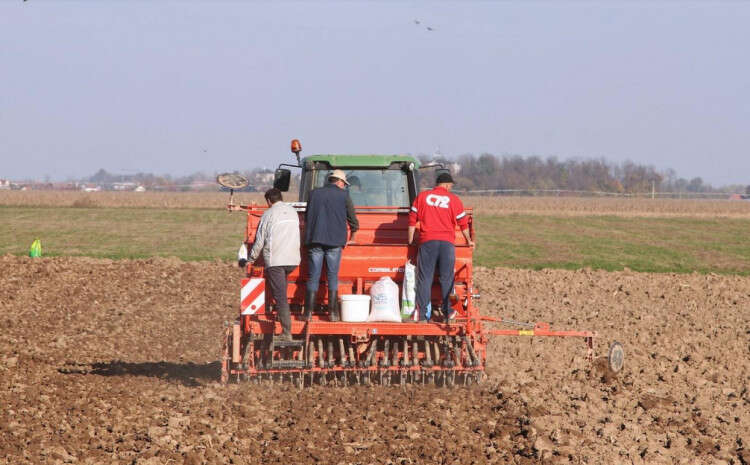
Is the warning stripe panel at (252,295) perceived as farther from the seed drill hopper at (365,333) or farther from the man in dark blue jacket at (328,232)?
the man in dark blue jacket at (328,232)

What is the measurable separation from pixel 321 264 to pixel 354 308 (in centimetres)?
61

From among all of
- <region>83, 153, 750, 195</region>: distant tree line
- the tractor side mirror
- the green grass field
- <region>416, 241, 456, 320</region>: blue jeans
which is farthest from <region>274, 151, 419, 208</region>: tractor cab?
<region>83, 153, 750, 195</region>: distant tree line

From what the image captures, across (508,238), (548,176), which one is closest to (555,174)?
(548,176)

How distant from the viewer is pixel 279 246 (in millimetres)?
9219

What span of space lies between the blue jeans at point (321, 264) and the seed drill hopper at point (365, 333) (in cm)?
35

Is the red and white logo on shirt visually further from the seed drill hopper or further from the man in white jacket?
the man in white jacket

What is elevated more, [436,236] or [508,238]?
[436,236]

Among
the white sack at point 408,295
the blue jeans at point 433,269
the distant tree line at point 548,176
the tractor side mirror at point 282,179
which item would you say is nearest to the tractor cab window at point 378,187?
the tractor side mirror at point 282,179

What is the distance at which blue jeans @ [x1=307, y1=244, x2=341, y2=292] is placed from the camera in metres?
9.40

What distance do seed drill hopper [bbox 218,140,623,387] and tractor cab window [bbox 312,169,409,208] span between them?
3.49 feet

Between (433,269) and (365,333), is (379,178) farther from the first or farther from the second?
(365,333)

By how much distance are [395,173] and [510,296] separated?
6766 millimetres

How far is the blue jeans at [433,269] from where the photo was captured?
938cm

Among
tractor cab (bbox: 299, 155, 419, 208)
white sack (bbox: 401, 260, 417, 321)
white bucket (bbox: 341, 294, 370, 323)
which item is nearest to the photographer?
white bucket (bbox: 341, 294, 370, 323)
